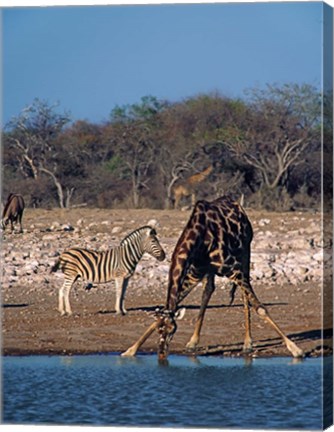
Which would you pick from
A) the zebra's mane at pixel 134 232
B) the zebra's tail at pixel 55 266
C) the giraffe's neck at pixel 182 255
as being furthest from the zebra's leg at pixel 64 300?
the giraffe's neck at pixel 182 255

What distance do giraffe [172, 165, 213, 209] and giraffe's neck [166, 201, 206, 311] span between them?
141 centimetres

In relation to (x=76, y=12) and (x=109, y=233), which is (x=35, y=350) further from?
(x=76, y=12)

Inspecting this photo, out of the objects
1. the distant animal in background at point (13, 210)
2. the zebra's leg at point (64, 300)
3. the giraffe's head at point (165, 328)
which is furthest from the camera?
the zebra's leg at point (64, 300)

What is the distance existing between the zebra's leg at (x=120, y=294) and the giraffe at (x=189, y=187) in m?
0.91

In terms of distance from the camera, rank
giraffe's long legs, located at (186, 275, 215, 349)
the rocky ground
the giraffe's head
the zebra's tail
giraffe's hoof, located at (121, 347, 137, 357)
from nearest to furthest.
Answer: the giraffe's head → giraffe's hoof, located at (121, 347, 137, 357) → giraffe's long legs, located at (186, 275, 215, 349) → the rocky ground → the zebra's tail

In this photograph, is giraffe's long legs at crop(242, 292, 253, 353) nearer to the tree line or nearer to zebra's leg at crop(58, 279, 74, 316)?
the tree line

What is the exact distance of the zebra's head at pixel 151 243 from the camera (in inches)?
566

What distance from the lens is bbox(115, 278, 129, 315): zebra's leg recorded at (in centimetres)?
1444

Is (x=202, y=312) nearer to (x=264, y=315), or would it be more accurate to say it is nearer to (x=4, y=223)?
(x=264, y=315)

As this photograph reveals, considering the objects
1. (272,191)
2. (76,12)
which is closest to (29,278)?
(272,191)

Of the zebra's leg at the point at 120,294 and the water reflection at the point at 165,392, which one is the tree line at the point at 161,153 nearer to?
the zebra's leg at the point at 120,294

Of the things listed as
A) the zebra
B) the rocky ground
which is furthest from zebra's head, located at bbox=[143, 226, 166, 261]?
the rocky ground

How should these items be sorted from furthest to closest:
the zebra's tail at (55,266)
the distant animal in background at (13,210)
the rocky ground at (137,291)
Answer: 1. the zebra's tail at (55,266)
2. the distant animal in background at (13,210)
3. the rocky ground at (137,291)

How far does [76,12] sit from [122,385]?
3080 mm
